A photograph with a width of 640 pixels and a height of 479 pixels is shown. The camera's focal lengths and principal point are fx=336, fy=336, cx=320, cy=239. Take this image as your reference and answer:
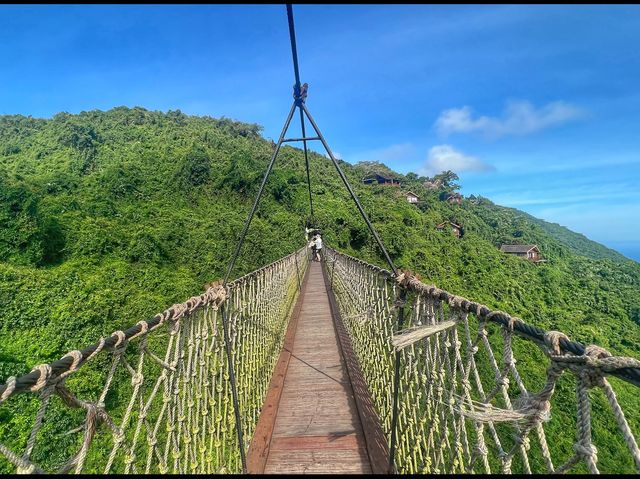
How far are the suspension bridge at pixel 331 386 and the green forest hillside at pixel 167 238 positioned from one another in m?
3.52

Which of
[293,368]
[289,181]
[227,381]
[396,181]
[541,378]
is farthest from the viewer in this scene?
[396,181]

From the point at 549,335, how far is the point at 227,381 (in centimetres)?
147

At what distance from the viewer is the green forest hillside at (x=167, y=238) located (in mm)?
9180

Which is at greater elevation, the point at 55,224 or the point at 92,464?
the point at 55,224

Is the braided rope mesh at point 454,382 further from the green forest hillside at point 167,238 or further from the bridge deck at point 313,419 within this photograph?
the green forest hillside at point 167,238

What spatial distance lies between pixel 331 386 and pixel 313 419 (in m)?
0.44

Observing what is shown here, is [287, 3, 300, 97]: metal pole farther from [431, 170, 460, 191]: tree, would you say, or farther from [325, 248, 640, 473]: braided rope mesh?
[431, 170, 460, 191]: tree

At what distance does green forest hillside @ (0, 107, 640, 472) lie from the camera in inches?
361

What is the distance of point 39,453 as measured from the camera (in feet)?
19.1

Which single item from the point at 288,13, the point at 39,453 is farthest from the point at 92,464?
the point at 288,13

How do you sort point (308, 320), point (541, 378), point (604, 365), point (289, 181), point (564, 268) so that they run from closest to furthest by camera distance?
point (604, 365) < point (308, 320) < point (541, 378) < point (289, 181) < point (564, 268)

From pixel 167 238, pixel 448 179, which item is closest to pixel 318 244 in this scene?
pixel 167 238

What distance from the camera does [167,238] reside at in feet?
48.5

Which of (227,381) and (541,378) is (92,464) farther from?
(541,378)
